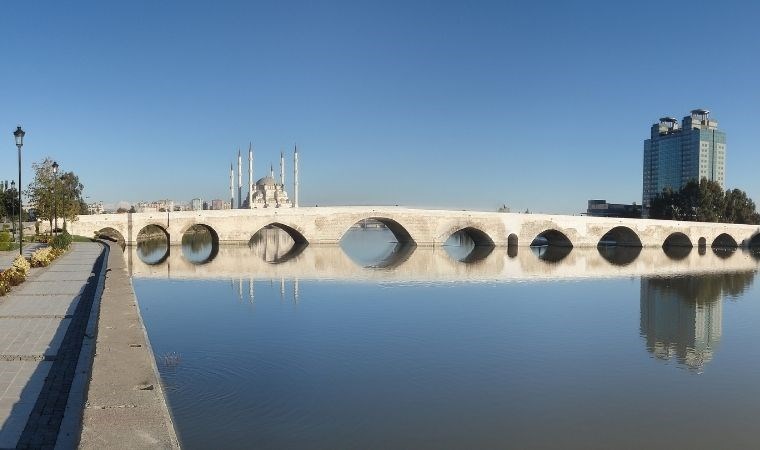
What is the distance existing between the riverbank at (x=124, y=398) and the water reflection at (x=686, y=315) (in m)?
7.13

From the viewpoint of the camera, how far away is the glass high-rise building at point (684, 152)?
306 ft

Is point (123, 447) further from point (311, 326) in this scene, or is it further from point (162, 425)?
point (311, 326)

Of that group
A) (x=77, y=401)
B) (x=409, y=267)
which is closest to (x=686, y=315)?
(x=409, y=267)

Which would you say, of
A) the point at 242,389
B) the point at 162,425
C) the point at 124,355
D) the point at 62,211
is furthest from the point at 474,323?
the point at 62,211

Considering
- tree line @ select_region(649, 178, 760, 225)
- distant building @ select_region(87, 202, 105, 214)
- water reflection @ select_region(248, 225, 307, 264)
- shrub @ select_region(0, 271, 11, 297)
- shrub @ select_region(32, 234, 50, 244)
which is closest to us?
shrub @ select_region(0, 271, 11, 297)

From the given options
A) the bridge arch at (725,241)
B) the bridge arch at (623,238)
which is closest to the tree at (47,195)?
the bridge arch at (623,238)

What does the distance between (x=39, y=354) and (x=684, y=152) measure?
102m

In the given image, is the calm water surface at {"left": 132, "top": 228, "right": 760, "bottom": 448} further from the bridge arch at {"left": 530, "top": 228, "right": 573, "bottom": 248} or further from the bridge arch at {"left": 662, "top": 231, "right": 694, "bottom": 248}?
the bridge arch at {"left": 662, "top": 231, "right": 694, "bottom": 248}

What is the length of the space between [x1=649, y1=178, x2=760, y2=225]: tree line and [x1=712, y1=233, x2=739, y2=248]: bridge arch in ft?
8.41

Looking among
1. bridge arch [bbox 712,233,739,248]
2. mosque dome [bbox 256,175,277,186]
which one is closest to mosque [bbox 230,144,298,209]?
mosque dome [bbox 256,175,277,186]

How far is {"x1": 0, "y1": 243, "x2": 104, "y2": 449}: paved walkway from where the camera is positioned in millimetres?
4035

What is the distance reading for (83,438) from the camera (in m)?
3.09

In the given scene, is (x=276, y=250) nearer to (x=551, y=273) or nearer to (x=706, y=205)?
(x=551, y=273)

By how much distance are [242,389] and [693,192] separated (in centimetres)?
5331
